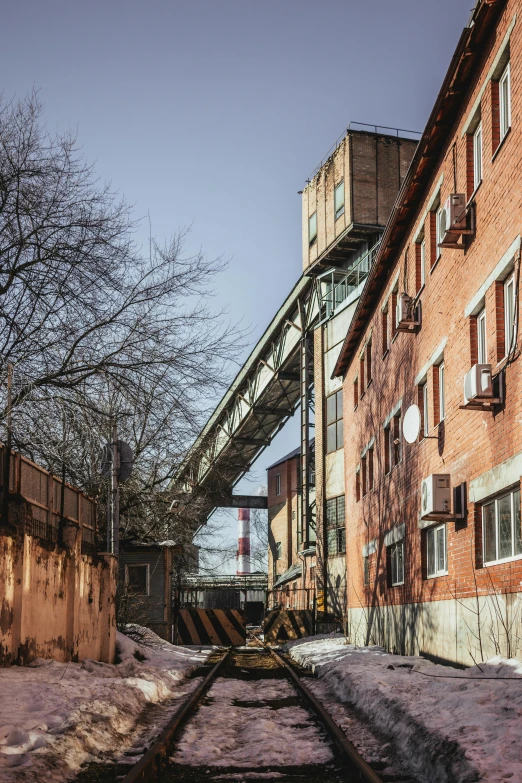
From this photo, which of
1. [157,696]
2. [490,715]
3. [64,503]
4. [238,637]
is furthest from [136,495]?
[490,715]

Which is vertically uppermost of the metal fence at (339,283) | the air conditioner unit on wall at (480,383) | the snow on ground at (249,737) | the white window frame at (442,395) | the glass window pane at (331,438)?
the metal fence at (339,283)

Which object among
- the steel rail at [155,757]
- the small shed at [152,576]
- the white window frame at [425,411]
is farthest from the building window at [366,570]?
the steel rail at [155,757]

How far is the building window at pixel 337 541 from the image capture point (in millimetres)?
33531

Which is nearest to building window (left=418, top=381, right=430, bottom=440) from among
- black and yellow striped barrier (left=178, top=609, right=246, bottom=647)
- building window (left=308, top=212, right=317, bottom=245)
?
black and yellow striped barrier (left=178, top=609, right=246, bottom=647)

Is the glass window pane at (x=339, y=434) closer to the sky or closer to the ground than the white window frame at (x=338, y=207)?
closer to the ground

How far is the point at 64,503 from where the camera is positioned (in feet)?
46.5

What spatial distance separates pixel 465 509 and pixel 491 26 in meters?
7.17

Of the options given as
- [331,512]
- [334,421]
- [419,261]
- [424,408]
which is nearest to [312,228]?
[334,421]

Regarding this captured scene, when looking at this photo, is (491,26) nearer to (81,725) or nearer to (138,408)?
(138,408)

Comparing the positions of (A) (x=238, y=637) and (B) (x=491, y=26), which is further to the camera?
(A) (x=238, y=637)

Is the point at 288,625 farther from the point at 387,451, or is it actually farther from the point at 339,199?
the point at 339,199

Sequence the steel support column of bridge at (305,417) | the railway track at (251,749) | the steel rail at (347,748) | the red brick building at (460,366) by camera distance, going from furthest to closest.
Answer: the steel support column of bridge at (305,417) → the red brick building at (460,366) → the railway track at (251,749) → the steel rail at (347,748)

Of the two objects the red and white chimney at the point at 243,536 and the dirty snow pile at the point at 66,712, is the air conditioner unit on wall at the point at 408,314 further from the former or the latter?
the red and white chimney at the point at 243,536

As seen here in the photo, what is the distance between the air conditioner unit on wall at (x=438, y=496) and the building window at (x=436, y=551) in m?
0.99
